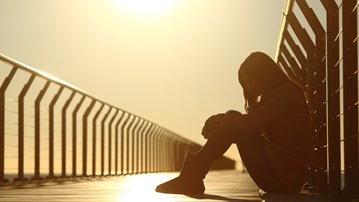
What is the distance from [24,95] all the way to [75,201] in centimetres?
294

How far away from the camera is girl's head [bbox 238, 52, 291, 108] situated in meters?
3.99

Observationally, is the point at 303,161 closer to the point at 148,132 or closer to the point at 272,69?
the point at 272,69

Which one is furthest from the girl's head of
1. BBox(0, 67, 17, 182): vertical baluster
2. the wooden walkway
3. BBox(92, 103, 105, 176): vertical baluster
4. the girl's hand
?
BBox(92, 103, 105, 176): vertical baluster

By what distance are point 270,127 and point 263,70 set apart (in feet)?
0.98

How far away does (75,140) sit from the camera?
30.1 ft

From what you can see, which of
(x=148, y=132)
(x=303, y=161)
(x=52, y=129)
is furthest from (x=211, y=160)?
(x=148, y=132)

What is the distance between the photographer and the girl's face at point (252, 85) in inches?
159

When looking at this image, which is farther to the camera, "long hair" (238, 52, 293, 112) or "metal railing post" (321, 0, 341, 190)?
"long hair" (238, 52, 293, 112)

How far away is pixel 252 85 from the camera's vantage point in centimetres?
405

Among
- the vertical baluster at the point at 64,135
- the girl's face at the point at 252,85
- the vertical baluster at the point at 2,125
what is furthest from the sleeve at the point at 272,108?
the vertical baluster at the point at 64,135

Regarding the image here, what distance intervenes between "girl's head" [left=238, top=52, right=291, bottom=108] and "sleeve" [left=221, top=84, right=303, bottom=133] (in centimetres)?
8

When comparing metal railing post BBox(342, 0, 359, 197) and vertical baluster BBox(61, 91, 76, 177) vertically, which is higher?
metal railing post BBox(342, 0, 359, 197)

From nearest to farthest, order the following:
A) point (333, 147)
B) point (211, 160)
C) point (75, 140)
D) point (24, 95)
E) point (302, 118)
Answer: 1. point (333, 147)
2. point (302, 118)
3. point (211, 160)
4. point (24, 95)
5. point (75, 140)

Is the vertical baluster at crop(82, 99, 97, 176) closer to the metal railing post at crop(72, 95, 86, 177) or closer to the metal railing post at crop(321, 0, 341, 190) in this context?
the metal railing post at crop(72, 95, 86, 177)
